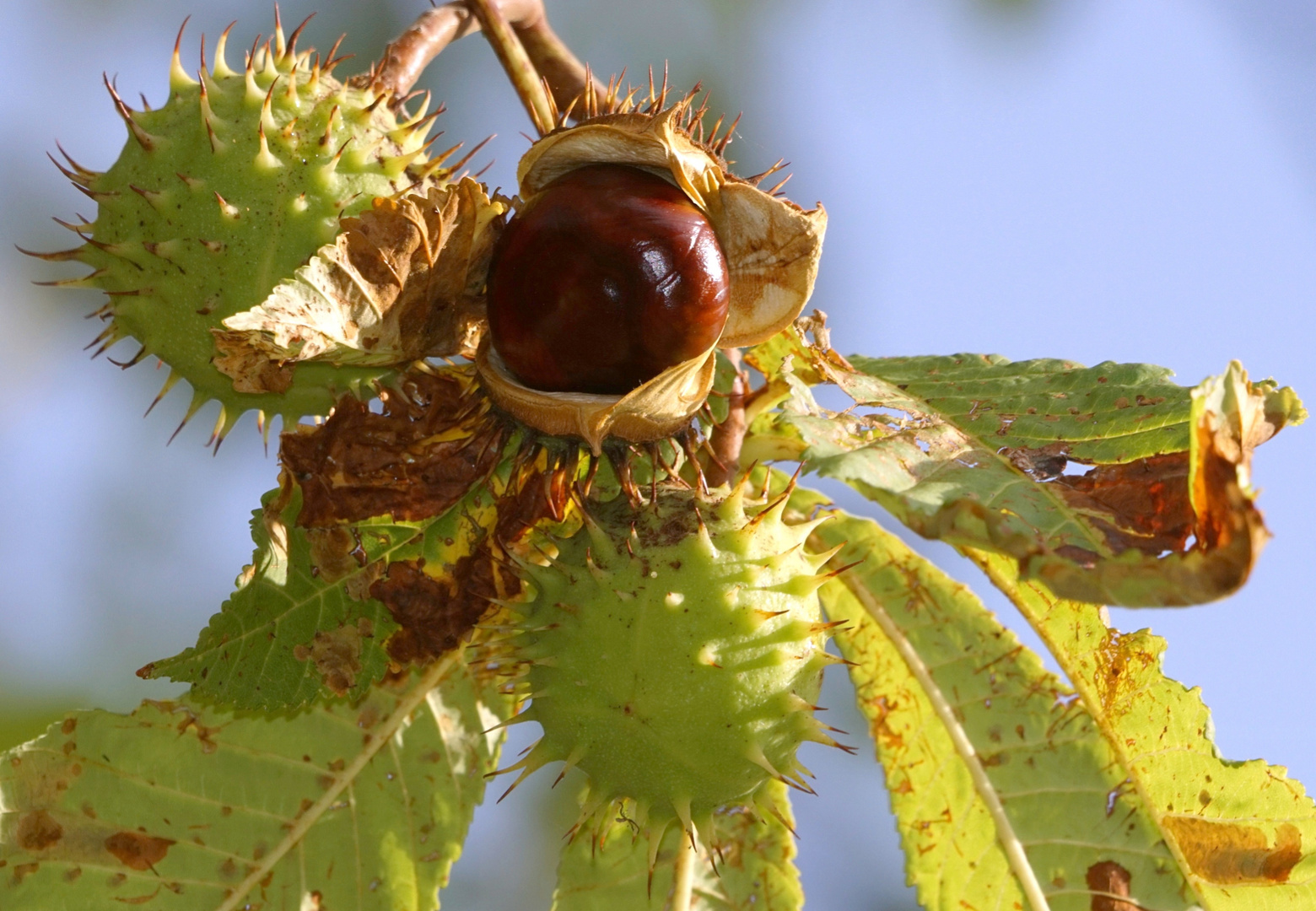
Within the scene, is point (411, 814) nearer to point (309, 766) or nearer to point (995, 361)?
point (309, 766)

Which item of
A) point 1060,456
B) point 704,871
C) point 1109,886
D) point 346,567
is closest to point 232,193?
point 346,567

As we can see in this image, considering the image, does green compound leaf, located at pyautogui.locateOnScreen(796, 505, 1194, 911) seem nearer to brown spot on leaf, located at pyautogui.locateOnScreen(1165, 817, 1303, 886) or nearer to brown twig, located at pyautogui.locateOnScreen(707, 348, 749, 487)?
brown spot on leaf, located at pyautogui.locateOnScreen(1165, 817, 1303, 886)

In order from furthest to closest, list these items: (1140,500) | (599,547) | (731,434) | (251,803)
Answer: (251,803)
(731,434)
(599,547)
(1140,500)

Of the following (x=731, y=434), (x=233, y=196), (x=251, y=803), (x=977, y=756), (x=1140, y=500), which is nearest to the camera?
(x=1140, y=500)

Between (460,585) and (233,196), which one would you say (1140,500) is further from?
(233,196)

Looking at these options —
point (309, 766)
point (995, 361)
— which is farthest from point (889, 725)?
point (309, 766)

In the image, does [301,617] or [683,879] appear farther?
[683,879]

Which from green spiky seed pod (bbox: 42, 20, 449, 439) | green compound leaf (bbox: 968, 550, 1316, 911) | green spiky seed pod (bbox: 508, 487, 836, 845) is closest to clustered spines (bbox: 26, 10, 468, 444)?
green spiky seed pod (bbox: 42, 20, 449, 439)

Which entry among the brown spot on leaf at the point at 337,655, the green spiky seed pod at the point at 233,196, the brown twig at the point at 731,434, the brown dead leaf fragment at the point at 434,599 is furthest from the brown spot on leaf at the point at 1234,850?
the green spiky seed pod at the point at 233,196
